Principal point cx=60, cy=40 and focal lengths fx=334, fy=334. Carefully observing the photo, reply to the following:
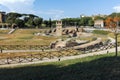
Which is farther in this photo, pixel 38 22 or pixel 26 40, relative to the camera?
pixel 38 22

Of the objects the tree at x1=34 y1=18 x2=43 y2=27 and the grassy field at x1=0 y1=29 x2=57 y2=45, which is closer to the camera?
the grassy field at x1=0 y1=29 x2=57 y2=45

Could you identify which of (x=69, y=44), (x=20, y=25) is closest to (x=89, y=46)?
(x=69, y=44)

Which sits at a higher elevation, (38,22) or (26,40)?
(38,22)

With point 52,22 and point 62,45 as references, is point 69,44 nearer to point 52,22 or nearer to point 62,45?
point 62,45

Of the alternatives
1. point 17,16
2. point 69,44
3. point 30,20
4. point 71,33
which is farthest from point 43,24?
point 69,44

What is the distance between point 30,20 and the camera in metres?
185

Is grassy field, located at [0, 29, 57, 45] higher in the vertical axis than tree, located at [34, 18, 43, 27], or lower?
lower

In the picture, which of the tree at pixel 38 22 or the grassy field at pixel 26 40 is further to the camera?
the tree at pixel 38 22

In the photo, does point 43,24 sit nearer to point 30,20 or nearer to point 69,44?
point 30,20

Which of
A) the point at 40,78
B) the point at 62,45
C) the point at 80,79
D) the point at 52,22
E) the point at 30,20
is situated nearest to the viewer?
the point at 80,79

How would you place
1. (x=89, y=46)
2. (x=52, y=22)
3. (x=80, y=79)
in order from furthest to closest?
1. (x=52, y=22)
2. (x=89, y=46)
3. (x=80, y=79)

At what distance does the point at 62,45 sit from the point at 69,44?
4.70 ft

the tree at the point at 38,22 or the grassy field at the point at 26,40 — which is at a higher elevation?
the tree at the point at 38,22

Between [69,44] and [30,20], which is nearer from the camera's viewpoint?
[69,44]
